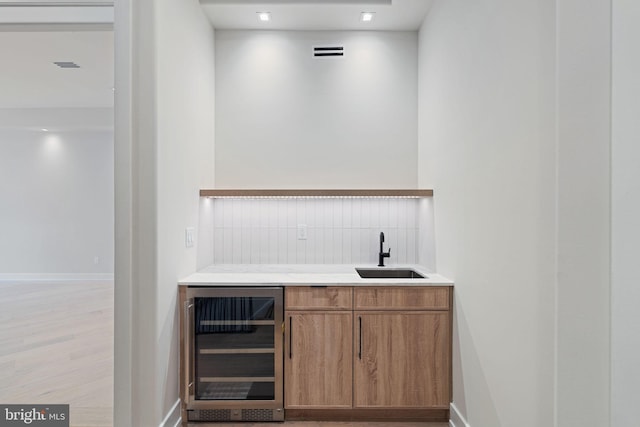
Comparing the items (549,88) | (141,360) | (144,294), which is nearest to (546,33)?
(549,88)

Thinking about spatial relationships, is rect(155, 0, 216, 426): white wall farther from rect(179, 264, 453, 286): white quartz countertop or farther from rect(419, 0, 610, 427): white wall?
rect(419, 0, 610, 427): white wall

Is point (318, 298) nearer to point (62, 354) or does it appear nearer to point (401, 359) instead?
point (401, 359)

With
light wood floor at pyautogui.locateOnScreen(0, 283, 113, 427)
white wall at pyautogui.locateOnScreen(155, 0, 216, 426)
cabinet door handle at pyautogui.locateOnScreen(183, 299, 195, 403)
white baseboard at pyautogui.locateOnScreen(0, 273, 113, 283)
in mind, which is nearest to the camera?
white wall at pyautogui.locateOnScreen(155, 0, 216, 426)

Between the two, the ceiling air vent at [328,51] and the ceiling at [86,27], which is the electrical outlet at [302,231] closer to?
the ceiling air vent at [328,51]

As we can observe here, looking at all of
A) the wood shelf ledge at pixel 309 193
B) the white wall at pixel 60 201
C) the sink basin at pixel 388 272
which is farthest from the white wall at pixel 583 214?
the white wall at pixel 60 201

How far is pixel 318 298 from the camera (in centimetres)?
248

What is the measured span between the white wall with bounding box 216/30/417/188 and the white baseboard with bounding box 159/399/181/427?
1.81 m

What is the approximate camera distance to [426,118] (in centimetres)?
304

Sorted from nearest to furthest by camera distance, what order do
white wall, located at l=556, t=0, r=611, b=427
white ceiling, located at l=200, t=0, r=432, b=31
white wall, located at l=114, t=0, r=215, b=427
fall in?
white wall, located at l=556, t=0, r=611, b=427 < white wall, located at l=114, t=0, r=215, b=427 < white ceiling, located at l=200, t=0, r=432, b=31

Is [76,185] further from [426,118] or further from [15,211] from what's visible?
[426,118]

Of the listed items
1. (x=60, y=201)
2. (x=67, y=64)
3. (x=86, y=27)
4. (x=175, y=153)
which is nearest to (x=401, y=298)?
(x=175, y=153)

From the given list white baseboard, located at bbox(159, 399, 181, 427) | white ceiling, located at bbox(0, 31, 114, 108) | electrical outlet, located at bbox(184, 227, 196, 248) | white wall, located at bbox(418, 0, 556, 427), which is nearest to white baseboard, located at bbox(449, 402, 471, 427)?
white wall, located at bbox(418, 0, 556, 427)

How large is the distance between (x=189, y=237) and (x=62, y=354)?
7.30 feet

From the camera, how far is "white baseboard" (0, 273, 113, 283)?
704 centimetres
